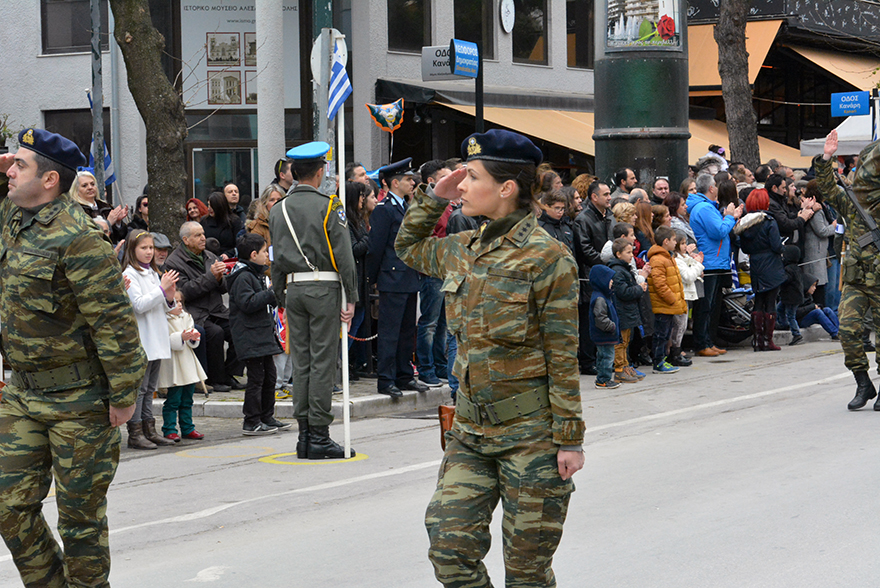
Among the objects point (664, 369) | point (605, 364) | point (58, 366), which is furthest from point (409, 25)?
point (58, 366)

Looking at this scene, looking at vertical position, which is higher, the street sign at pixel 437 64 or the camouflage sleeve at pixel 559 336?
the street sign at pixel 437 64

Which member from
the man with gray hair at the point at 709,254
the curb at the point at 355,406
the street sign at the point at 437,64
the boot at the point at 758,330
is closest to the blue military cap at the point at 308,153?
the curb at the point at 355,406

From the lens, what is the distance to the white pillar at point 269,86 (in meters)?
20.2

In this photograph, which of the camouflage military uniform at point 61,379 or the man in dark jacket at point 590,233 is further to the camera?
the man in dark jacket at point 590,233

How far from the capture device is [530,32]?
87.5ft

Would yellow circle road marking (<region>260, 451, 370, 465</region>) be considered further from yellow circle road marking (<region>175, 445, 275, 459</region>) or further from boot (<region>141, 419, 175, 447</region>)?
boot (<region>141, 419, 175, 447</region>)

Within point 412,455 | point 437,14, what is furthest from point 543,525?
point 437,14

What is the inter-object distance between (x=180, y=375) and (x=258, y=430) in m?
0.84

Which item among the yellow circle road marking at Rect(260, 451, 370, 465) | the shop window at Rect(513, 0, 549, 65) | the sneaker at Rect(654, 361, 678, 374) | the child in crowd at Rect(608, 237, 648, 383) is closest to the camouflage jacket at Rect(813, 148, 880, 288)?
the child in crowd at Rect(608, 237, 648, 383)

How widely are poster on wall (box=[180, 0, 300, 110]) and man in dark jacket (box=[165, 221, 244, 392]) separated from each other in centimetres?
1168

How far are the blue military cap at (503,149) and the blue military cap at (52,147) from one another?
1.60m

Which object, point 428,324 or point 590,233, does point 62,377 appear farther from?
point 590,233

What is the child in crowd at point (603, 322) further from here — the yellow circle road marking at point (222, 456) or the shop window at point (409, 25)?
the shop window at point (409, 25)

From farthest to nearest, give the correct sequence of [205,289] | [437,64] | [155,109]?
[437,64] < [155,109] < [205,289]
